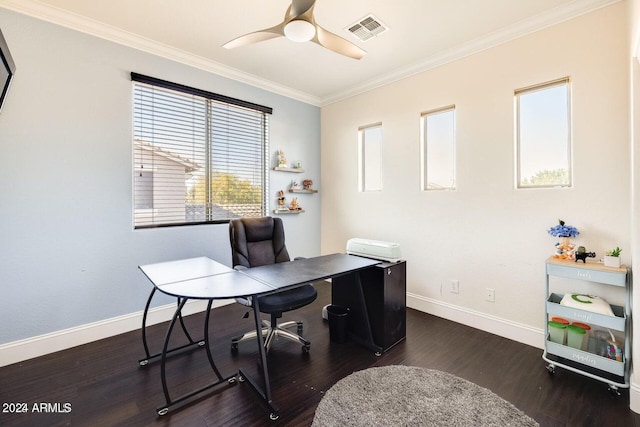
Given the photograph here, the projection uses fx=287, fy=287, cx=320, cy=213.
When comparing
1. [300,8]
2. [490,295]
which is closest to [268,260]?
[300,8]

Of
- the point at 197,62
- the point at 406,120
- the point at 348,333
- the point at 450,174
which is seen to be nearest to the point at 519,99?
Answer: the point at 450,174

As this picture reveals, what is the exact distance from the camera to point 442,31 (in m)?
2.56

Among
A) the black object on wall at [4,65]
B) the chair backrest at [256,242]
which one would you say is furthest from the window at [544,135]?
the black object on wall at [4,65]

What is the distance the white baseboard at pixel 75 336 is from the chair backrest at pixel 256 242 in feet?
3.65

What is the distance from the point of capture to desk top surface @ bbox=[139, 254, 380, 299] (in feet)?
5.46

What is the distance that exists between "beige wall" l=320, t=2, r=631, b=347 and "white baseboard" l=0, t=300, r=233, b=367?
2.51m

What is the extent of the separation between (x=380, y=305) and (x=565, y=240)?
1500 millimetres

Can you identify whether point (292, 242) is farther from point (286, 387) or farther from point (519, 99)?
point (519, 99)

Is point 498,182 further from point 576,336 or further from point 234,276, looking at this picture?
point 234,276

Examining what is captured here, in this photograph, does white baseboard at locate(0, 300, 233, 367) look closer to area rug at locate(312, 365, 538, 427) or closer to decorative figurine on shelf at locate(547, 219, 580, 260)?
area rug at locate(312, 365, 538, 427)

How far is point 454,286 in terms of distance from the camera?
2.95 metres

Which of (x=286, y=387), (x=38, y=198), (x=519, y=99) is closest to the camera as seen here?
(x=286, y=387)

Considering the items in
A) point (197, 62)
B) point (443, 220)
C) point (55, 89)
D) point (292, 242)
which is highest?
point (197, 62)

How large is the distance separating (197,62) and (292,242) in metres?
2.43
